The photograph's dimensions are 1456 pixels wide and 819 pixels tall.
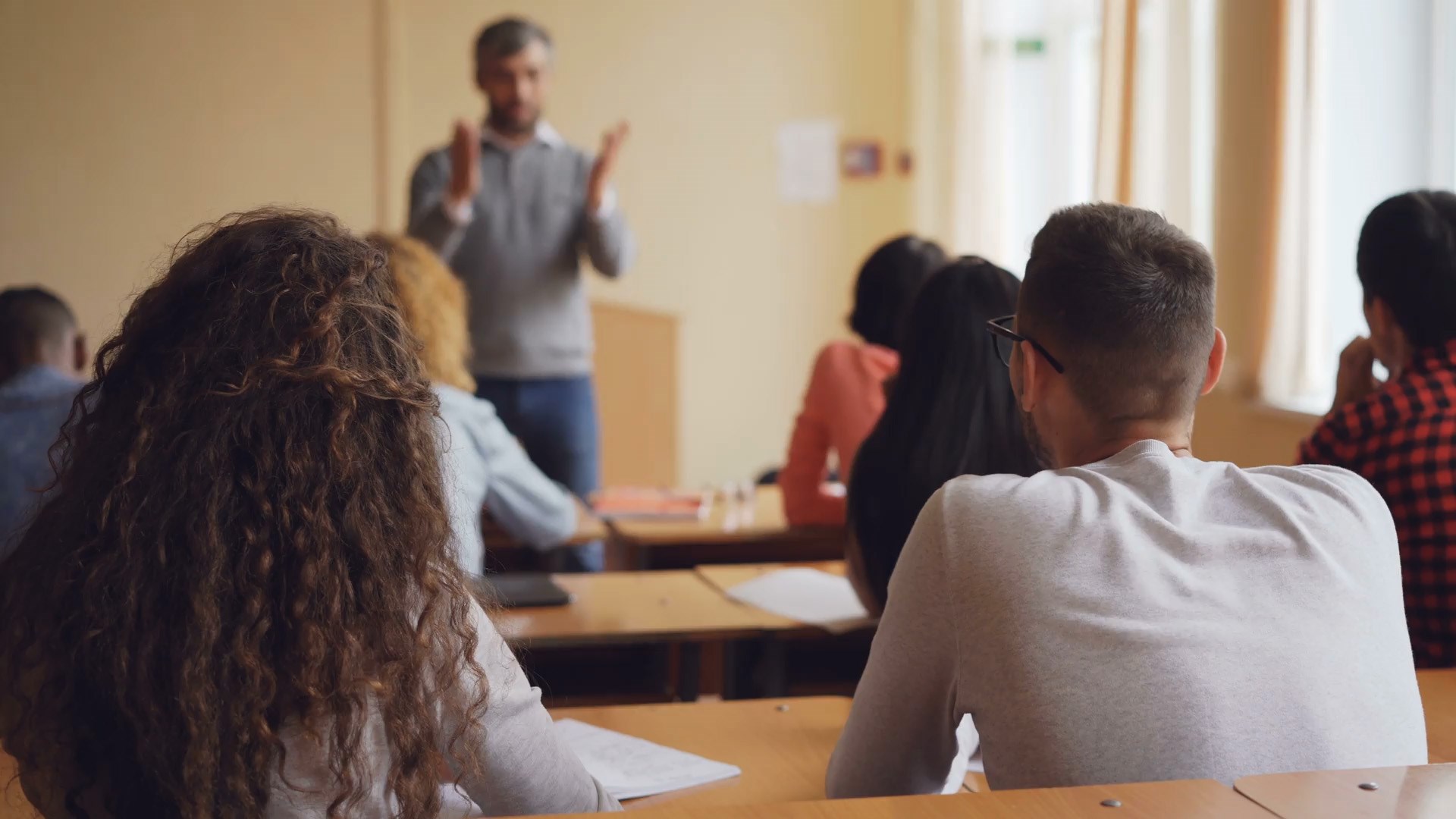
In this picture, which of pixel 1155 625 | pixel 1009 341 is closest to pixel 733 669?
pixel 1009 341

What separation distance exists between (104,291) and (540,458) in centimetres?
317

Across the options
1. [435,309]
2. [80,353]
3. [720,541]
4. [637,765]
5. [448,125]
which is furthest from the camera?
[448,125]

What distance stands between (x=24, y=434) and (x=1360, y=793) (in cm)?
246

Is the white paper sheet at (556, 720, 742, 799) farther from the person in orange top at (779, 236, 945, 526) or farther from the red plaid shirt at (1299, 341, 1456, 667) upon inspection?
the person in orange top at (779, 236, 945, 526)

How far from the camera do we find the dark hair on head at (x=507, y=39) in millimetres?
4098

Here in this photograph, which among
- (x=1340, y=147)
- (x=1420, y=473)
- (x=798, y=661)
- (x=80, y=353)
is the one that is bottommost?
(x=798, y=661)

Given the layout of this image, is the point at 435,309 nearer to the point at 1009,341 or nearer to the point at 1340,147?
the point at 1009,341

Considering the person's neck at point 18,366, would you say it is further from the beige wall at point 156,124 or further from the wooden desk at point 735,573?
the beige wall at point 156,124

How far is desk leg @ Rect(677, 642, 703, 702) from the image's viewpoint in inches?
96.7

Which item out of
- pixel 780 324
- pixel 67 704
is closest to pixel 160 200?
pixel 780 324

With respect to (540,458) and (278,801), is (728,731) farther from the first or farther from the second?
(540,458)

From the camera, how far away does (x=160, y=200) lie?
20.6 feet

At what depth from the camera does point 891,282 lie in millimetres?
3039

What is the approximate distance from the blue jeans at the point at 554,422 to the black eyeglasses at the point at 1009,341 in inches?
103
